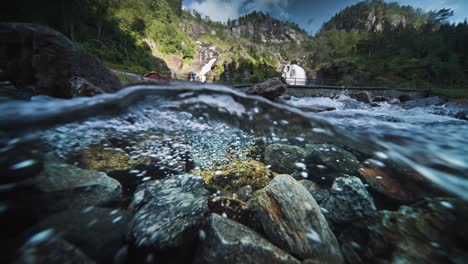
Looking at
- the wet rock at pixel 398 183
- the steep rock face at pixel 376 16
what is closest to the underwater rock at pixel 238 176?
the wet rock at pixel 398 183

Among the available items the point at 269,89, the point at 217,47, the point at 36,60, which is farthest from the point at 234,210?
the point at 217,47

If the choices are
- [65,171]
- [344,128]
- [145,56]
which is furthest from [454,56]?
[145,56]

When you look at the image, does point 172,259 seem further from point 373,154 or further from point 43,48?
point 43,48

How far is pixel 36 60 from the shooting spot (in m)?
4.24

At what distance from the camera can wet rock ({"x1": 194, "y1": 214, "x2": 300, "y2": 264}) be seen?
1.54m

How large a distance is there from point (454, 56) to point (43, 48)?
59.9 meters

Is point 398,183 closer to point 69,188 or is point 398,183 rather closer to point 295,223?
point 295,223

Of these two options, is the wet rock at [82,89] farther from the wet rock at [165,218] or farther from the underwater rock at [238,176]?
the underwater rock at [238,176]

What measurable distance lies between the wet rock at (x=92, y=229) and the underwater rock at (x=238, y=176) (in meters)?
1.46

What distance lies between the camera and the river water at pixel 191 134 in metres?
2.46

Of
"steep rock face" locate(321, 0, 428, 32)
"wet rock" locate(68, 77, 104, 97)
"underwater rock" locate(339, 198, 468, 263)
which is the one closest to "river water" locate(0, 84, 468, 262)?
"wet rock" locate(68, 77, 104, 97)

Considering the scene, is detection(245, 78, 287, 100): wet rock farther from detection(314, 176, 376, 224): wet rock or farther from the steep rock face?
the steep rock face

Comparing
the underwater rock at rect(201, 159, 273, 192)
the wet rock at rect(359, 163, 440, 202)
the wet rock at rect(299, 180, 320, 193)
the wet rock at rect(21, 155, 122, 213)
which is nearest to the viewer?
the wet rock at rect(21, 155, 122, 213)

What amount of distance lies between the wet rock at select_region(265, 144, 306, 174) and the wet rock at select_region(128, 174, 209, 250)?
200 centimetres
